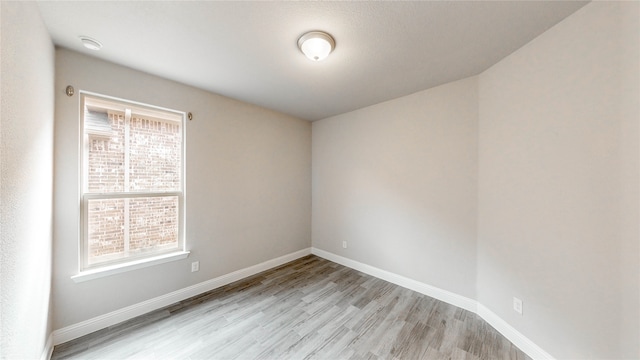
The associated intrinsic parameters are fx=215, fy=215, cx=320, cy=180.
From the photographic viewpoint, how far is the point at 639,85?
1.15m

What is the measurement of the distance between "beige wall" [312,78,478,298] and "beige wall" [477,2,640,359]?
0.30 metres

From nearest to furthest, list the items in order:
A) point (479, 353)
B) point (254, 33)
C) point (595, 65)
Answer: point (595, 65)
point (254, 33)
point (479, 353)

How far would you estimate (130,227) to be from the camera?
224 centimetres

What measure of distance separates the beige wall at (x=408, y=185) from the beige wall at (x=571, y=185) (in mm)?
302

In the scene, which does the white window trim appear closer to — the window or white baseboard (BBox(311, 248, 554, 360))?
the window

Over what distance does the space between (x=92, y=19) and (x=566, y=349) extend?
4076mm

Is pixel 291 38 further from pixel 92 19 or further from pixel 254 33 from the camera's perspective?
pixel 92 19

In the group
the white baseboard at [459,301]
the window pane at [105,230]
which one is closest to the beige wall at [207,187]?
the window pane at [105,230]

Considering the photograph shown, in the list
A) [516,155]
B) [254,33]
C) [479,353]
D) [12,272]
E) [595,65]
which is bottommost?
[479,353]

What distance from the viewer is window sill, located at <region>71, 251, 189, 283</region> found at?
193 cm

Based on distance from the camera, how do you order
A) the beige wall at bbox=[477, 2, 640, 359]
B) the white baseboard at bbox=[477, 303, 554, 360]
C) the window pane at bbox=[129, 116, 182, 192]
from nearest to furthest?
1. the beige wall at bbox=[477, 2, 640, 359]
2. the white baseboard at bbox=[477, 303, 554, 360]
3. the window pane at bbox=[129, 116, 182, 192]

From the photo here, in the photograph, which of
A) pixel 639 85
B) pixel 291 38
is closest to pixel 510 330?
pixel 639 85

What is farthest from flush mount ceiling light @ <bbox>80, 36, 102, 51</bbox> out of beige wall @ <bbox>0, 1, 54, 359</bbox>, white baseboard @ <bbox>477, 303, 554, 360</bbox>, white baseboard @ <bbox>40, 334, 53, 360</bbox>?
white baseboard @ <bbox>477, 303, 554, 360</bbox>

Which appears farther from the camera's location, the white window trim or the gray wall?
the white window trim
